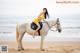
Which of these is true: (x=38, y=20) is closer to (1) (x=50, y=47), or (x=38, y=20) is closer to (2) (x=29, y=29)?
(2) (x=29, y=29)

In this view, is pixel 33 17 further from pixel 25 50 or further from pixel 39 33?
pixel 25 50

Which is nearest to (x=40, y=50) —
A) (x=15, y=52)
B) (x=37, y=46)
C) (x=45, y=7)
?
(x=37, y=46)

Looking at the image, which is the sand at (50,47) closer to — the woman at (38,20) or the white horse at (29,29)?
the white horse at (29,29)

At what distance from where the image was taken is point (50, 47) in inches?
117

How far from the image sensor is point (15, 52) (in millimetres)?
2928

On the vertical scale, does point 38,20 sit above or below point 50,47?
above

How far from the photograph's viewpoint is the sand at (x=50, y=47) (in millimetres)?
A: 2938

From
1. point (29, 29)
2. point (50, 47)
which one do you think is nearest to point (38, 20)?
point (29, 29)

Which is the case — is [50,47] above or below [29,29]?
below

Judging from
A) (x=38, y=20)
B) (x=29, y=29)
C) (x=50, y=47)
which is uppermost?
A: (x=38, y=20)

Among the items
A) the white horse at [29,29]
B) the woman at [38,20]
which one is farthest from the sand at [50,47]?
the woman at [38,20]

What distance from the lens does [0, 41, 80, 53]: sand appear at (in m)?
2.94

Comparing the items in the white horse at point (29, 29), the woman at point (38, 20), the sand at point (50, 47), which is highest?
the woman at point (38, 20)

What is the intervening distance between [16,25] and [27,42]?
0.85ft
